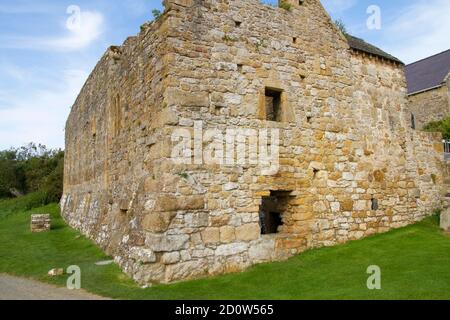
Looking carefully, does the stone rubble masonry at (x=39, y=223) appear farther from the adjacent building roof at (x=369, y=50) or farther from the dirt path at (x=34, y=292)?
the adjacent building roof at (x=369, y=50)

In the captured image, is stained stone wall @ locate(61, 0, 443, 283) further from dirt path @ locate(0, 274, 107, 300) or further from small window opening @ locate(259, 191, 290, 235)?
small window opening @ locate(259, 191, 290, 235)

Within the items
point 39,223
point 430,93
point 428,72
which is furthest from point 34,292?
point 428,72

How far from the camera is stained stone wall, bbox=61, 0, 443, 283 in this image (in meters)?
7.76

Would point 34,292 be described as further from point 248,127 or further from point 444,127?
point 444,127

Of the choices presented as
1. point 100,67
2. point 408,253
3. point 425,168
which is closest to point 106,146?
point 100,67

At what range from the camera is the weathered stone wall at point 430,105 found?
2492 centimetres

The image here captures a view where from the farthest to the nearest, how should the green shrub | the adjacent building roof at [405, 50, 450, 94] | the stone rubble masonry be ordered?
1. the adjacent building roof at [405, 50, 450, 94]
2. the green shrub
3. the stone rubble masonry

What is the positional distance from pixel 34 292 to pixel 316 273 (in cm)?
541

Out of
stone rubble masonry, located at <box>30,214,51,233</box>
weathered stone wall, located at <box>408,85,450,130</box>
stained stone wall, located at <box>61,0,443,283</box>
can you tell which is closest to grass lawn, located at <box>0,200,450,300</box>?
stained stone wall, located at <box>61,0,443,283</box>

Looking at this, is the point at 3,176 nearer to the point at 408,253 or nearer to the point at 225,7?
the point at 225,7

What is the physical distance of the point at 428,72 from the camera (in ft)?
93.2

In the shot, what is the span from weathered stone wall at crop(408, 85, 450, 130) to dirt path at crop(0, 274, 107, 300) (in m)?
24.6

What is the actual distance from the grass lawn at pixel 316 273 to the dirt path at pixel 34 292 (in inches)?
10.0

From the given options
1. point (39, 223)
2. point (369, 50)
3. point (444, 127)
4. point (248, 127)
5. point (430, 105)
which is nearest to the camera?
point (248, 127)
